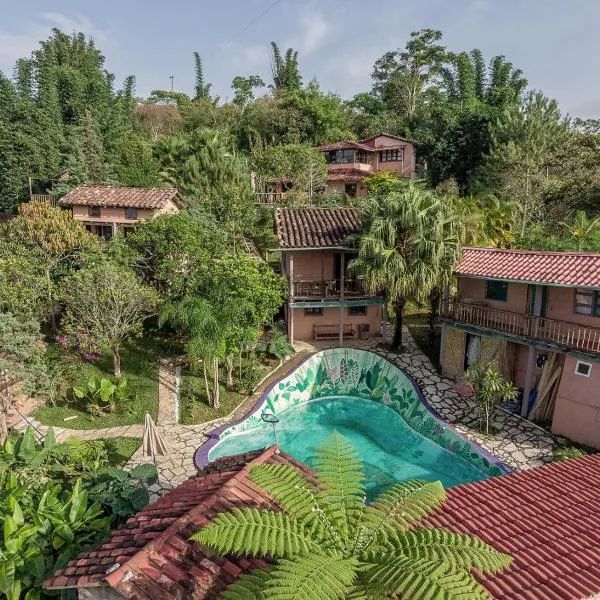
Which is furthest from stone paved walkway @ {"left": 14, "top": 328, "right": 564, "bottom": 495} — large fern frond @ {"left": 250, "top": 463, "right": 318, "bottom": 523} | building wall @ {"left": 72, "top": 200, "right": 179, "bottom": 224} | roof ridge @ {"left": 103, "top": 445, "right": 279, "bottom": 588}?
building wall @ {"left": 72, "top": 200, "right": 179, "bottom": 224}

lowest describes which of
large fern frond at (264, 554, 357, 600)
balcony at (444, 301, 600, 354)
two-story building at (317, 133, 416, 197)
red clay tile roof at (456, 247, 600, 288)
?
large fern frond at (264, 554, 357, 600)

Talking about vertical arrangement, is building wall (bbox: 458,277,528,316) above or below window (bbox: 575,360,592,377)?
above

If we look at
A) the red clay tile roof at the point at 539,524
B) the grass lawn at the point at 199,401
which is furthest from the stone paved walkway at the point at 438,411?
the red clay tile roof at the point at 539,524

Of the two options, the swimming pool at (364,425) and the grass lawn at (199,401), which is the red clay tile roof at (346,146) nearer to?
the swimming pool at (364,425)

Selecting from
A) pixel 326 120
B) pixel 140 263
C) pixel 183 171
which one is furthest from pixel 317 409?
pixel 326 120

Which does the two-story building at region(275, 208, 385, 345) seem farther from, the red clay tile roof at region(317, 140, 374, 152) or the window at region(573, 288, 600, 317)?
the red clay tile roof at region(317, 140, 374, 152)
